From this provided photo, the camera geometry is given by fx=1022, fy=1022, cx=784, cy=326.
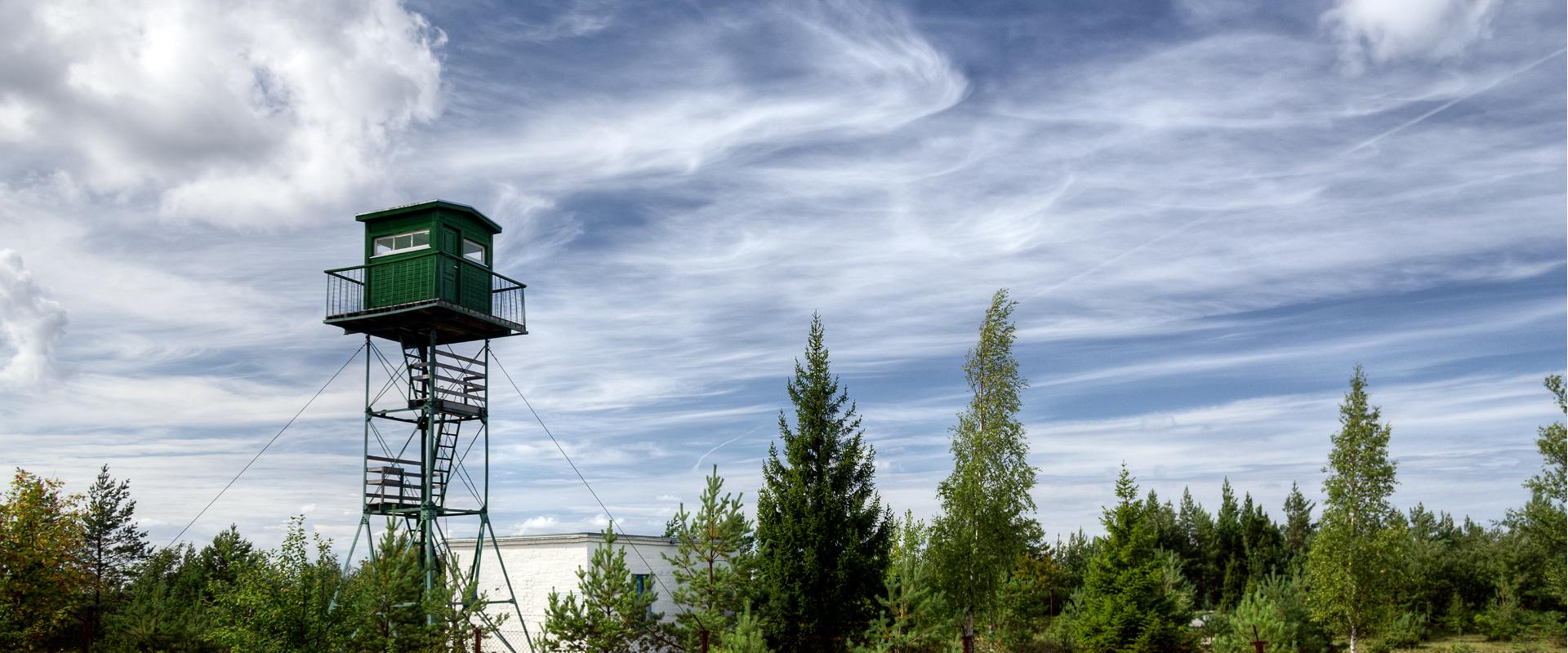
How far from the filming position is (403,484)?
992 inches

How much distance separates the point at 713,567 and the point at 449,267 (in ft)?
36.4

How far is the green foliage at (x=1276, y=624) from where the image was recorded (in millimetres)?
21453

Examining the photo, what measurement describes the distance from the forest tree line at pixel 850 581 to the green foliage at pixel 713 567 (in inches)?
2.0

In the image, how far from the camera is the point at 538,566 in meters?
28.5

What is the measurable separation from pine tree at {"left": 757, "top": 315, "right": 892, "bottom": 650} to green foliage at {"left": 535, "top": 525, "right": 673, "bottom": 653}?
9.15 ft

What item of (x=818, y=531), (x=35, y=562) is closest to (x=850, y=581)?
(x=818, y=531)

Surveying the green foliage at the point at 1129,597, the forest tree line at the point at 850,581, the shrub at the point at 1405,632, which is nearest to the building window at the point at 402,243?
the forest tree line at the point at 850,581

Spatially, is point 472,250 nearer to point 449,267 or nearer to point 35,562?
point 449,267

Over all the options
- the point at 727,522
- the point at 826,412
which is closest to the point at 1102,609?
the point at 826,412

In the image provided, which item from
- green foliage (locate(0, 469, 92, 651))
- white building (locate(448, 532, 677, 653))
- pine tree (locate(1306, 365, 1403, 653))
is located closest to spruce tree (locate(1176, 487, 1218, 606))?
pine tree (locate(1306, 365, 1403, 653))

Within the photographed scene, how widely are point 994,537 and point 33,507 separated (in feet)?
87.8

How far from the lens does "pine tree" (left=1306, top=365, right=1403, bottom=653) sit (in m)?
33.6

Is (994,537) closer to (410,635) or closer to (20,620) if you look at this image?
(410,635)

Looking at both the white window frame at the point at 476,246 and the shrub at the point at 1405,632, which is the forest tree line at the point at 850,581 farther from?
the white window frame at the point at 476,246
